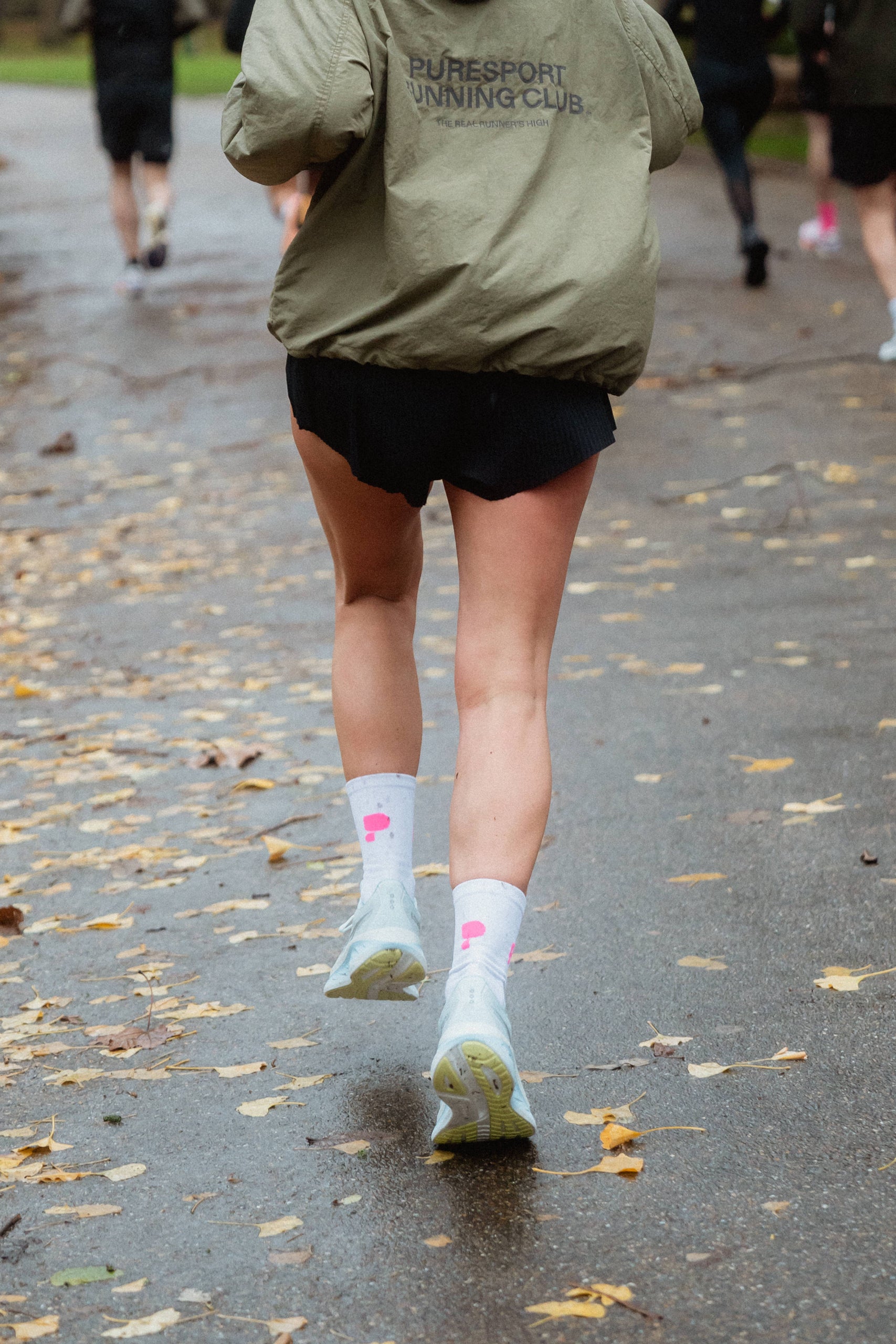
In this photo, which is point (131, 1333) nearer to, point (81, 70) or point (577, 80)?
point (577, 80)

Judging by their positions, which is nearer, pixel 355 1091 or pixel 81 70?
pixel 355 1091

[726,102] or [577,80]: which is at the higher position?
[577,80]

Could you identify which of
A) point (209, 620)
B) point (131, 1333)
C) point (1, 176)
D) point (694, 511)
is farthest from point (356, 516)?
point (1, 176)

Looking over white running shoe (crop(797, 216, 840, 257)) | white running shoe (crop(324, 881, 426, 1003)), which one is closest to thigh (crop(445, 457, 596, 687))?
white running shoe (crop(324, 881, 426, 1003))

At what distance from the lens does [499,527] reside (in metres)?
2.73

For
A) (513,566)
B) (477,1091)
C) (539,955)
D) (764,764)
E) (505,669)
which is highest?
(513,566)

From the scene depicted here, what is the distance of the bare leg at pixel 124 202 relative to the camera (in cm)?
1236

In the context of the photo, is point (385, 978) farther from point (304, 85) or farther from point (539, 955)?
point (304, 85)

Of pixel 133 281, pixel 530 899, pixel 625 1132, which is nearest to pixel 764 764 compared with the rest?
pixel 530 899

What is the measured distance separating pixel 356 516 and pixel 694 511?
4.97m

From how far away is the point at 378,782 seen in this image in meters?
3.08

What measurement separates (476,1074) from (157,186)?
11.0 meters

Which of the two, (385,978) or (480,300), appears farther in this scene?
(385,978)

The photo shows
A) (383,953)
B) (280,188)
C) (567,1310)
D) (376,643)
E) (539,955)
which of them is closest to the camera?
(567,1310)
